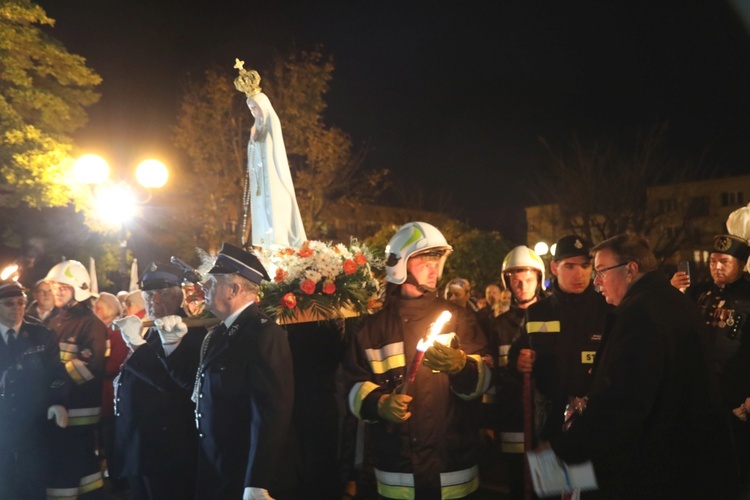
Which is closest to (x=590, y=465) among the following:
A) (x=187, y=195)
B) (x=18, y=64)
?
(x=18, y=64)

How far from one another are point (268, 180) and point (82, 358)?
2.82 meters

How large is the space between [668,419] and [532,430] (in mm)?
2452

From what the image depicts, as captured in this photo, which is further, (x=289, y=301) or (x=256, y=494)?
(x=289, y=301)

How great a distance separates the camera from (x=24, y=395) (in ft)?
22.6

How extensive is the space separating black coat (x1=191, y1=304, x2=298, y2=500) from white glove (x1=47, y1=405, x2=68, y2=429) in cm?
314

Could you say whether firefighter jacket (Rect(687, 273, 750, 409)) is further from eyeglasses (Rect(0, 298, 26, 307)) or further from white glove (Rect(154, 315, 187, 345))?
eyeglasses (Rect(0, 298, 26, 307))

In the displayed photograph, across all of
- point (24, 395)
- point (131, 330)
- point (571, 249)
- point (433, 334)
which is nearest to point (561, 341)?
point (571, 249)

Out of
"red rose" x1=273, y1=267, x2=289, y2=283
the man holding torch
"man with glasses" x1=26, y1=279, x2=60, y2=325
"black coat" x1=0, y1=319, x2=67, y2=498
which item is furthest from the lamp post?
the man holding torch

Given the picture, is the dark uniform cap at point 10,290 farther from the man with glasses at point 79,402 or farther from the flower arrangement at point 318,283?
the flower arrangement at point 318,283

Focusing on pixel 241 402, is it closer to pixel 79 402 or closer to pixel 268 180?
pixel 268 180

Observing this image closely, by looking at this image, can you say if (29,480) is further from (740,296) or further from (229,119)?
(229,119)

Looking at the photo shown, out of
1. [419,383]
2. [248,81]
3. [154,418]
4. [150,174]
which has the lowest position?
[154,418]

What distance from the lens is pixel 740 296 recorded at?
632 centimetres

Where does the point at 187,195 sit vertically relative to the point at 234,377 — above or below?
above
